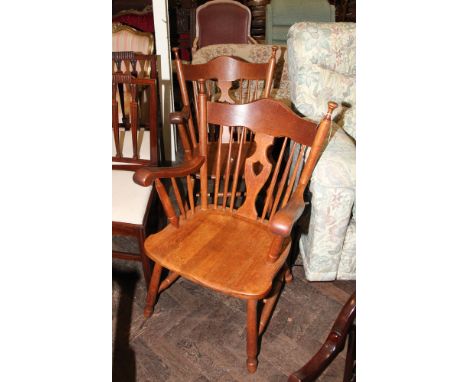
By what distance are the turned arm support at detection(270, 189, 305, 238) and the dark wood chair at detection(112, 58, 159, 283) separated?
0.62m

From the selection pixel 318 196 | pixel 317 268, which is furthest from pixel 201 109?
pixel 317 268

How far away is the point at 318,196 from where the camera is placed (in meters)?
1.47

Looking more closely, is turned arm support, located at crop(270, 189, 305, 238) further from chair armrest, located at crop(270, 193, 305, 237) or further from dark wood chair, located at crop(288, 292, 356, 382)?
dark wood chair, located at crop(288, 292, 356, 382)

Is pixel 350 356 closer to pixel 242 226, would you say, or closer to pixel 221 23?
pixel 242 226

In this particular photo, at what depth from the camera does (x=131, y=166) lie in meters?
1.65

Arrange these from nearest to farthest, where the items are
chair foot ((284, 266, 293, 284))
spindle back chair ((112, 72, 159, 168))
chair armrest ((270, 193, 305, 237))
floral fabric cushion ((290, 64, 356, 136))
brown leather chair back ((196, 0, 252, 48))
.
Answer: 1. chair armrest ((270, 193, 305, 237))
2. spindle back chair ((112, 72, 159, 168))
3. chair foot ((284, 266, 293, 284))
4. floral fabric cushion ((290, 64, 356, 136))
5. brown leather chair back ((196, 0, 252, 48))

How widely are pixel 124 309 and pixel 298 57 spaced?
147cm

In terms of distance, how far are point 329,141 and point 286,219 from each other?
711 millimetres

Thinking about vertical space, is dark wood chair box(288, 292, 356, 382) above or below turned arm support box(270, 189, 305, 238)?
below

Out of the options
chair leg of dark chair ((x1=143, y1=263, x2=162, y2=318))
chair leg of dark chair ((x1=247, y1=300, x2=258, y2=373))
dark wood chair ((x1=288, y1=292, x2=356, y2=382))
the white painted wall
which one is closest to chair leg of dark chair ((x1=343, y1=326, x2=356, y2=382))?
dark wood chair ((x1=288, y1=292, x2=356, y2=382))

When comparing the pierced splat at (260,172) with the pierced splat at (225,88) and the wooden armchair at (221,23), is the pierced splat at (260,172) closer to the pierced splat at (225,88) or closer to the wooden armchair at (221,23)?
the pierced splat at (225,88)

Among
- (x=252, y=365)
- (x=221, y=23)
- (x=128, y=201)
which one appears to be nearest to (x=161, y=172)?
(x=128, y=201)

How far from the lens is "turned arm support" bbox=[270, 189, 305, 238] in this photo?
3.13 ft
